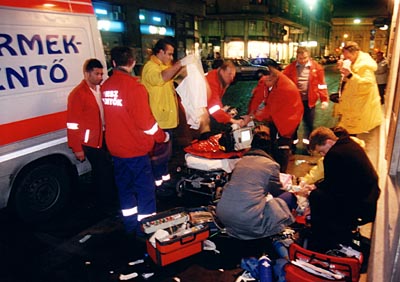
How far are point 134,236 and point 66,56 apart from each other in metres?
2.63

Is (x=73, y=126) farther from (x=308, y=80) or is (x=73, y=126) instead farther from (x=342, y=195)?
(x=308, y=80)

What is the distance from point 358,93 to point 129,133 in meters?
3.69

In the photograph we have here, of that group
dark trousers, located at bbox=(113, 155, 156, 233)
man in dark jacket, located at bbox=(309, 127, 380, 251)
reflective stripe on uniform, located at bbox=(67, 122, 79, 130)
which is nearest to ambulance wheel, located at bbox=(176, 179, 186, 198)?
dark trousers, located at bbox=(113, 155, 156, 233)

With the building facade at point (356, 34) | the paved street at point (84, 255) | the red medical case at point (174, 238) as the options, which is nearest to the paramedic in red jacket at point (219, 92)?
the paved street at point (84, 255)

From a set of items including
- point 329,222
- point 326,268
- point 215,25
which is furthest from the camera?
point 215,25

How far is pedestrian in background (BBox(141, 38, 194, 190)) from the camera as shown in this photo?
4594 millimetres

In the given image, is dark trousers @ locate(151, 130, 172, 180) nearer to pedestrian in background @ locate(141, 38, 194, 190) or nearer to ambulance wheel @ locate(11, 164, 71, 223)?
pedestrian in background @ locate(141, 38, 194, 190)

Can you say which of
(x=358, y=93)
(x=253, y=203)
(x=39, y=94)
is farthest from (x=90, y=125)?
(x=358, y=93)

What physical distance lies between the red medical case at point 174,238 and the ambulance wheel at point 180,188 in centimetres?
101

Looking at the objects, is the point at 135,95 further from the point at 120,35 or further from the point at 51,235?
the point at 120,35

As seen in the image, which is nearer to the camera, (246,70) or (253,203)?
(253,203)

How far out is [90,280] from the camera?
3.50 meters

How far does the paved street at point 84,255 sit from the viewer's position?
11.7 feet

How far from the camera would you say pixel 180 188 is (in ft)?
17.4
